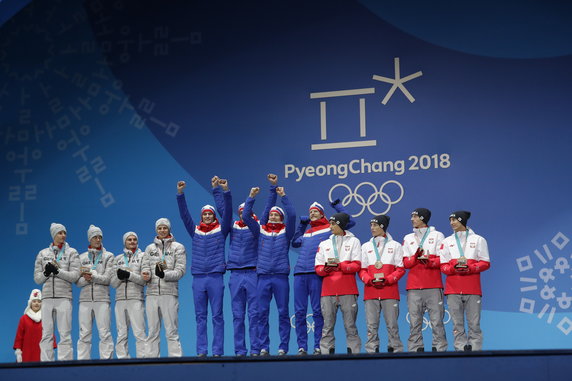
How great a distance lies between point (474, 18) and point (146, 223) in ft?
17.2

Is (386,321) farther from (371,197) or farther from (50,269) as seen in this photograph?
(50,269)

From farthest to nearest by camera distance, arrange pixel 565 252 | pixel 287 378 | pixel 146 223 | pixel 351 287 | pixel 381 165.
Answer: pixel 146 223, pixel 381 165, pixel 565 252, pixel 351 287, pixel 287 378

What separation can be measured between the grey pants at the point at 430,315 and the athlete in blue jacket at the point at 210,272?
2.14 meters

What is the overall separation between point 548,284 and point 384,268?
2524mm

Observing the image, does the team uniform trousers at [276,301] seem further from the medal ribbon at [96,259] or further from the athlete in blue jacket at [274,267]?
the medal ribbon at [96,259]

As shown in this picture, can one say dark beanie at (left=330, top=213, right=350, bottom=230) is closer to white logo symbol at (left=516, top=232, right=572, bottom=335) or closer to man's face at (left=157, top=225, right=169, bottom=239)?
man's face at (left=157, top=225, right=169, bottom=239)

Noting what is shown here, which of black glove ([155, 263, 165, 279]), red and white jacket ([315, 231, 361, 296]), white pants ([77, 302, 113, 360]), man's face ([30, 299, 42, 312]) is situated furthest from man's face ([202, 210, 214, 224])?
man's face ([30, 299, 42, 312])

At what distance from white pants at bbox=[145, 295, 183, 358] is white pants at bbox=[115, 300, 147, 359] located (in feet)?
0.48

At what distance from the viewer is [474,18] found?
1196 cm

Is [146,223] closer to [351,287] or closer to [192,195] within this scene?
[192,195]

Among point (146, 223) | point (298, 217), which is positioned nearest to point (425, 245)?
point (298, 217)

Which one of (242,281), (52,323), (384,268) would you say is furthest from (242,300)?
(52,323)

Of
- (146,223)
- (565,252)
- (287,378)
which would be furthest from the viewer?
(146,223)

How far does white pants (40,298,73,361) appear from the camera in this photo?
10.7 metres
